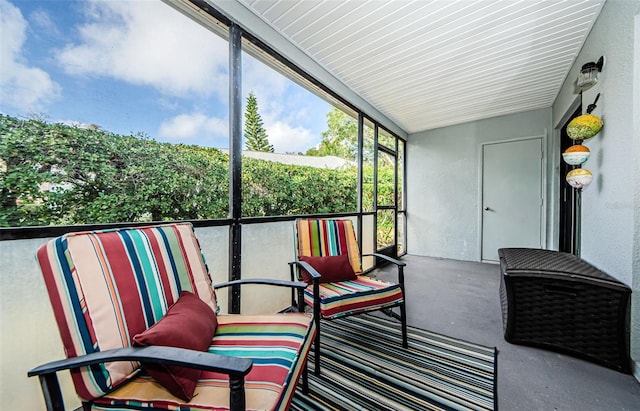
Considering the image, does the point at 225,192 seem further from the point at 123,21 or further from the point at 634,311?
the point at 634,311

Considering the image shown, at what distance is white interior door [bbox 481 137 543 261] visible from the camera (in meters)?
4.12

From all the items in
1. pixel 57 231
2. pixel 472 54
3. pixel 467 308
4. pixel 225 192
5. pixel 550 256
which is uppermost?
pixel 472 54

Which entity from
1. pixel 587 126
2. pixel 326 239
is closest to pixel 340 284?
pixel 326 239

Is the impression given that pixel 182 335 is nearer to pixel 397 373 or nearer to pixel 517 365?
pixel 397 373

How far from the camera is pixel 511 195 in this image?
431cm

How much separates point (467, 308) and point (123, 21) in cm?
343

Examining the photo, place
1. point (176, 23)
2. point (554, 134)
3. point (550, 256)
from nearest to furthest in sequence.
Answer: point (176, 23), point (550, 256), point (554, 134)

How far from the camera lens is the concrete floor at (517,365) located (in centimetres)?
137

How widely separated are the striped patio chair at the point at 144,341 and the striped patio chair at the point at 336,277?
1.57 feet

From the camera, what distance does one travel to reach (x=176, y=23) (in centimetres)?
170

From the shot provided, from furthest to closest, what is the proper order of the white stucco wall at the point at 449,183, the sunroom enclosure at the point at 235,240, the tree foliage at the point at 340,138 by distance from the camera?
the white stucco wall at the point at 449,183
the tree foliage at the point at 340,138
the sunroom enclosure at the point at 235,240

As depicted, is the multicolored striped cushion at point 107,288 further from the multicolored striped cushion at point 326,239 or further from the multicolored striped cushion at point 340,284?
the multicolored striped cushion at point 326,239

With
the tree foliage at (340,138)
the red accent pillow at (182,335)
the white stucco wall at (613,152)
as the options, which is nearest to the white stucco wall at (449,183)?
the tree foliage at (340,138)

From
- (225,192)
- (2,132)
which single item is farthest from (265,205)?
(2,132)
